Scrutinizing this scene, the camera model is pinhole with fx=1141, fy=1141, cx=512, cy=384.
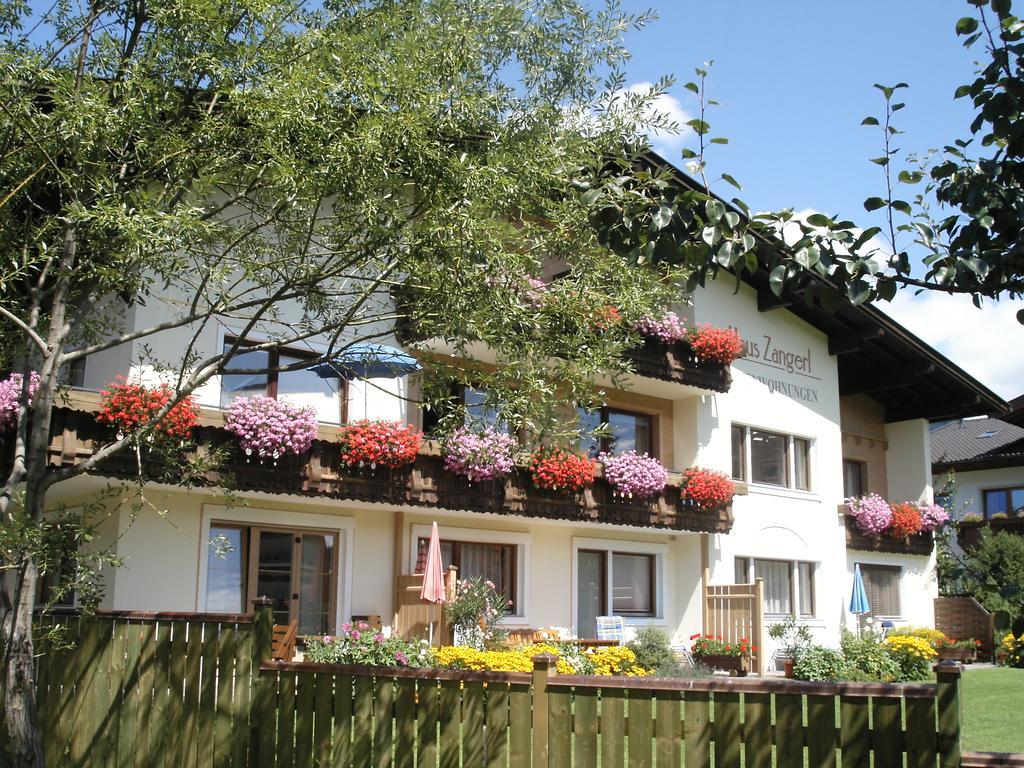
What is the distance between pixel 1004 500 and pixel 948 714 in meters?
32.2

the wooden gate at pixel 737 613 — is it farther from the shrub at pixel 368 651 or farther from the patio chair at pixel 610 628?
the shrub at pixel 368 651

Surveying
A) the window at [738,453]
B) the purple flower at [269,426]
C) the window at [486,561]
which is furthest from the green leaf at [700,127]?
the window at [738,453]

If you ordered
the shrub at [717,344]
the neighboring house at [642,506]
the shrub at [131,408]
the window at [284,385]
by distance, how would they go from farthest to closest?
the shrub at [717,344]
the window at [284,385]
the neighboring house at [642,506]
the shrub at [131,408]

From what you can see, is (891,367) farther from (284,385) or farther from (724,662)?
(284,385)

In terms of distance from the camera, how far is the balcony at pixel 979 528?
31.1m

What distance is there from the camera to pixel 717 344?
2175 centimetres

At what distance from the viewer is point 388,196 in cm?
837

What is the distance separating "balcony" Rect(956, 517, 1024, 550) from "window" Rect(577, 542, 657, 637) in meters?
12.7

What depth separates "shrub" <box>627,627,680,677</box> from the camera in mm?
18938

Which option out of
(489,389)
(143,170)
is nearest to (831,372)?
(489,389)

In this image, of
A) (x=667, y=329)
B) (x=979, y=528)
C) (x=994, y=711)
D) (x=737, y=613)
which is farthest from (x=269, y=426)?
(x=979, y=528)

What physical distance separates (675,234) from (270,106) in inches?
146

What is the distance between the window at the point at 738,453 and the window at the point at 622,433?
80.2 inches

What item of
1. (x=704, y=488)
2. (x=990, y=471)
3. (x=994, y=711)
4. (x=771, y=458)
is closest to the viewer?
(x=994, y=711)
